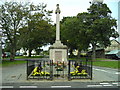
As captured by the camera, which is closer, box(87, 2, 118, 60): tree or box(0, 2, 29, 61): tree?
box(0, 2, 29, 61): tree

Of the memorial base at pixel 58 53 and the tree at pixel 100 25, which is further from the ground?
the tree at pixel 100 25

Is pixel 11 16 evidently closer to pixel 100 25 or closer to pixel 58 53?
pixel 58 53

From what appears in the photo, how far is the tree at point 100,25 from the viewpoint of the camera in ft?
101

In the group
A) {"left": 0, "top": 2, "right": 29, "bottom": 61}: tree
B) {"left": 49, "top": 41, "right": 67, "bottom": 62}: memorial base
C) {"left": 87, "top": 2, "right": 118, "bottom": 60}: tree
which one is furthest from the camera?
{"left": 87, "top": 2, "right": 118, "bottom": 60}: tree

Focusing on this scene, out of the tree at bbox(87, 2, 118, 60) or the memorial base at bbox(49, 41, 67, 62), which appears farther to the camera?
the tree at bbox(87, 2, 118, 60)

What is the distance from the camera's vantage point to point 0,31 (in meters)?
25.5

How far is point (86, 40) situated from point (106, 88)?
2856 cm

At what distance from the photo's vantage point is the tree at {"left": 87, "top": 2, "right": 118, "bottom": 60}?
30727 mm

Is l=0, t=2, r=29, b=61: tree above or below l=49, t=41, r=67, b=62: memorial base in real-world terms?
above

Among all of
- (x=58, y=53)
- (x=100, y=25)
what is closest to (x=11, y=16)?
(x=58, y=53)

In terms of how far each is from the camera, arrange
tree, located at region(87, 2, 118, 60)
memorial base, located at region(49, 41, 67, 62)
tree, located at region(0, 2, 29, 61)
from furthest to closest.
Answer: tree, located at region(87, 2, 118, 60)
tree, located at region(0, 2, 29, 61)
memorial base, located at region(49, 41, 67, 62)

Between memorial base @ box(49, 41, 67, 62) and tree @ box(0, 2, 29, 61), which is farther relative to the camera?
tree @ box(0, 2, 29, 61)

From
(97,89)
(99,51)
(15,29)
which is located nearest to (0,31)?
(15,29)

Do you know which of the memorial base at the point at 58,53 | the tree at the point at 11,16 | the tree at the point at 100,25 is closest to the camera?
the memorial base at the point at 58,53
